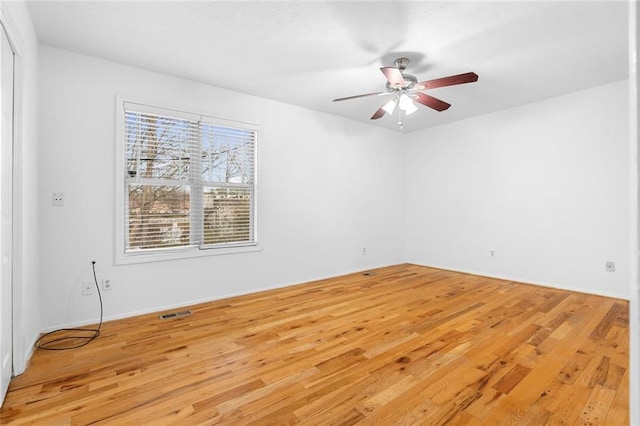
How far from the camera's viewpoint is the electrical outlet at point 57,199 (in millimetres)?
2953

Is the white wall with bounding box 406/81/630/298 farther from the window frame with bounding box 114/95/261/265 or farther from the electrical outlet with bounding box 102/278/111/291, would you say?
the electrical outlet with bounding box 102/278/111/291

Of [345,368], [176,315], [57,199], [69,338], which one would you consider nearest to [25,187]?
[57,199]

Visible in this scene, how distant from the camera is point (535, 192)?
4.54 m

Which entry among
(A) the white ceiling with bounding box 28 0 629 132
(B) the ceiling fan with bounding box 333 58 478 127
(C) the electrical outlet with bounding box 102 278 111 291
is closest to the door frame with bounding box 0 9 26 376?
(A) the white ceiling with bounding box 28 0 629 132

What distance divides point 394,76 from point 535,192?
3038mm

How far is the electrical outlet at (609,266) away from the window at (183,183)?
4382mm

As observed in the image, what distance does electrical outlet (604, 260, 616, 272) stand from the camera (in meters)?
3.89

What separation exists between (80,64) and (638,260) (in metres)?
4.07

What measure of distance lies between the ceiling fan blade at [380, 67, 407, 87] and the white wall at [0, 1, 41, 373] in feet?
8.54

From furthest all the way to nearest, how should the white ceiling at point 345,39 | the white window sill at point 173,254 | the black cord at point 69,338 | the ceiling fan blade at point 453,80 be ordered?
1. the white window sill at point 173,254
2. the ceiling fan blade at point 453,80
3. the black cord at point 69,338
4. the white ceiling at point 345,39

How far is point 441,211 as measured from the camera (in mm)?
5711

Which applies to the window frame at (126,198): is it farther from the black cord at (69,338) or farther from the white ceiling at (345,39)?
the white ceiling at (345,39)

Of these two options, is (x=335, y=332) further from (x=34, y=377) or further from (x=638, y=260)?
(x=638, y=260)

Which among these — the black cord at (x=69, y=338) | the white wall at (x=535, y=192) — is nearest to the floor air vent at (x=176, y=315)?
the black cord at (x=69, y=338)
